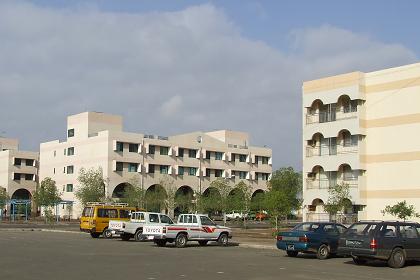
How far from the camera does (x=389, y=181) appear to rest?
48844 mm

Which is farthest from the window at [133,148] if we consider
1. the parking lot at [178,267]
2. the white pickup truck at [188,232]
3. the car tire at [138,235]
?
the parking lot at [178,267]

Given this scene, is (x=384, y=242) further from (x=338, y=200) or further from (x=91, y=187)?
(x=91, y=187)

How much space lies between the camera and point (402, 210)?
143ft

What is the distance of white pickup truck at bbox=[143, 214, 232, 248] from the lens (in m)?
29.9

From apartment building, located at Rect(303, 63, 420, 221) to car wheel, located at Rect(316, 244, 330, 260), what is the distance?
25317 millimetres

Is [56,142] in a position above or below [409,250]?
above

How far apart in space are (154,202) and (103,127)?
76.5 ft

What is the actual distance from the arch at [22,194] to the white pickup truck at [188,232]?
8947 cm

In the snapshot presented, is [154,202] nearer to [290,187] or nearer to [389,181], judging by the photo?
[290,187]

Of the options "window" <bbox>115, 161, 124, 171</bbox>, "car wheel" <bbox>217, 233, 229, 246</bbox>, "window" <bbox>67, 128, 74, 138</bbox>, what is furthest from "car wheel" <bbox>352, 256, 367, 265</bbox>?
"window" <bbox>67, 128, 74, 138</bbox>

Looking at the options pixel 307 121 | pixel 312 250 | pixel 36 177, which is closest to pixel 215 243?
pixel 312 250

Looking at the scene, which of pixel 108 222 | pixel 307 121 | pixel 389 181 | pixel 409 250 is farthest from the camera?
pixel 307 121

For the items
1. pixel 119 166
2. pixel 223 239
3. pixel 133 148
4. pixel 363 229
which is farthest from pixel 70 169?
pixel 363 229

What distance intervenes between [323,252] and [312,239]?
750 mm
